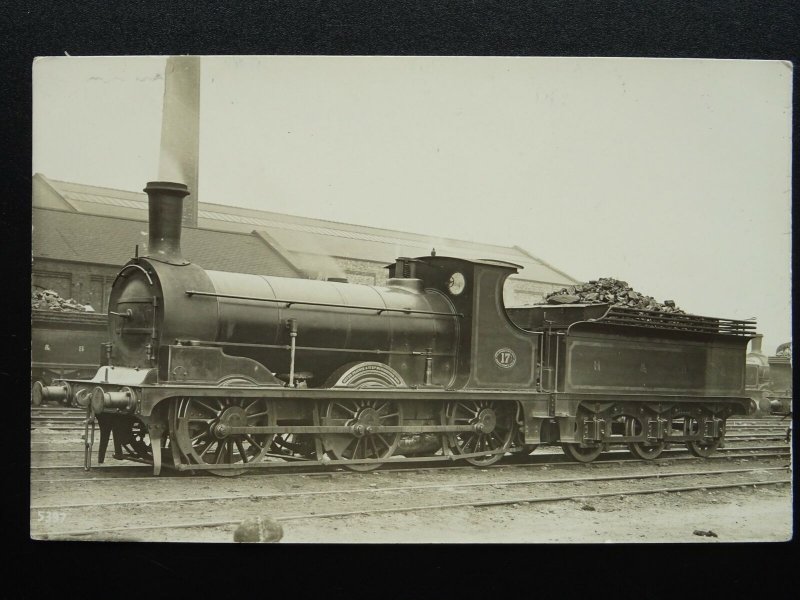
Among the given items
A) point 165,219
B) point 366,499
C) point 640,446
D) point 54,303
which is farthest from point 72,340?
point 640,446

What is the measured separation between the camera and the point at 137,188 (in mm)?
9305

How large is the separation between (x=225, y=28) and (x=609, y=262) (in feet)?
16.7

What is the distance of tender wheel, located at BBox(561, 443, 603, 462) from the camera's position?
1107 centimetres

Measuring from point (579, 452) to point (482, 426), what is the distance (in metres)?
1.83

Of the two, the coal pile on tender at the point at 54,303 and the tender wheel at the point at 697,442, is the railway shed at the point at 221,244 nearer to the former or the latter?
the coal pile on tender at the point at 54,303

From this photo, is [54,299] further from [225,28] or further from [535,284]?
[535,284]

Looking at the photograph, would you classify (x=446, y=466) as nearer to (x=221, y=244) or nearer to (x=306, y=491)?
(x=306, y=491)

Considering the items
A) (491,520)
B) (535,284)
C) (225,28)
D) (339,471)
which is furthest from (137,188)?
(535,284)

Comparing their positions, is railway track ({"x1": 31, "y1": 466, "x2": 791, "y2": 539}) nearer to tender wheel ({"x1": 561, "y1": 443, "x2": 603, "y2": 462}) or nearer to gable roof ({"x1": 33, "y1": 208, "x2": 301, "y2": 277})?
tender wheel ({"x1": 561, "y1": 443, "x2": 603, "y2": 462})

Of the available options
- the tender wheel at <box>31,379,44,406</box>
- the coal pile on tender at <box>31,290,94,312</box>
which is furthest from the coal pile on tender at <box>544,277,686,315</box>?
the tender wheel at <box>31,379,44,406</box>

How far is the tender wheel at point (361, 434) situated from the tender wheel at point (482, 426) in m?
0.69

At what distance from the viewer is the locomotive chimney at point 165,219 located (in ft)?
27.6

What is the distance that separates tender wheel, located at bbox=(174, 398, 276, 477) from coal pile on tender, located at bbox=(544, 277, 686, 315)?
14.1 feet

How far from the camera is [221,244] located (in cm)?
1491
